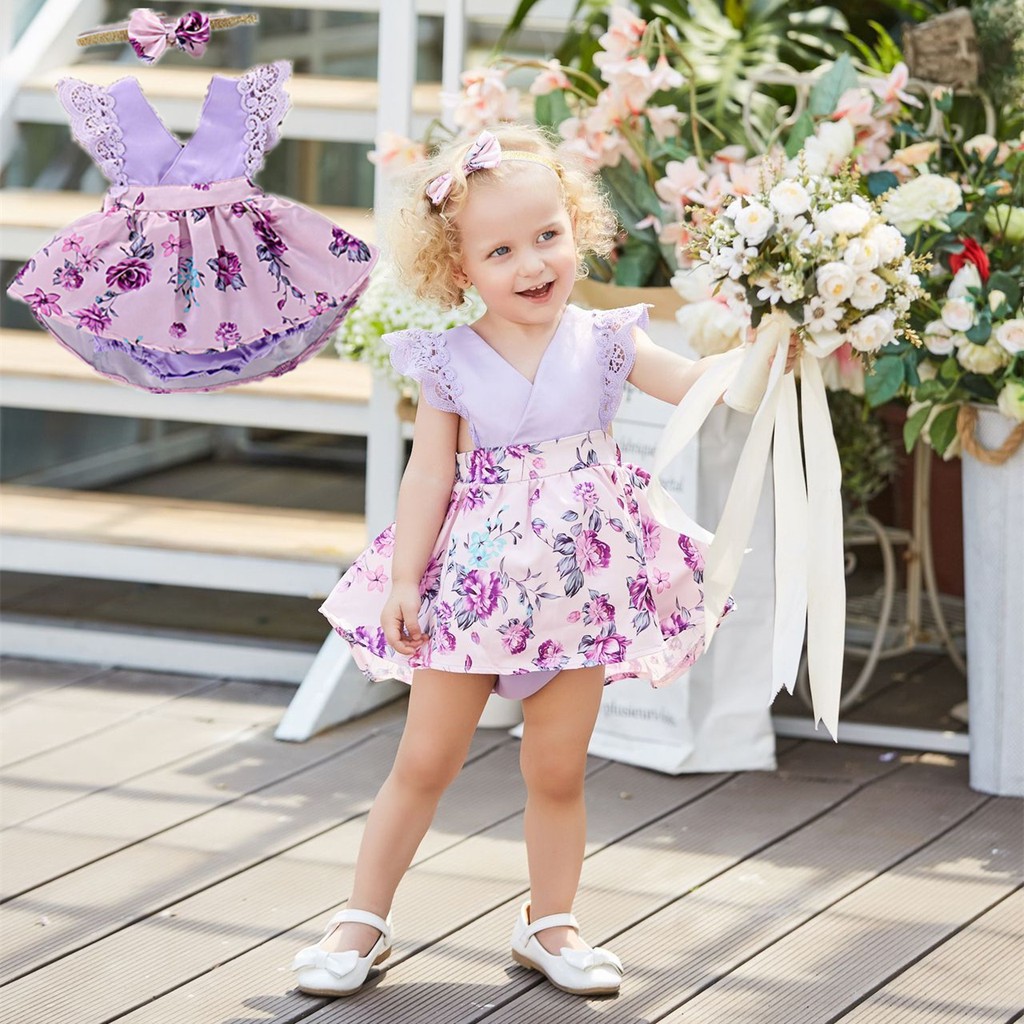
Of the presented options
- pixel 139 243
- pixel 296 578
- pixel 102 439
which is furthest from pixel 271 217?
pixel 102 439

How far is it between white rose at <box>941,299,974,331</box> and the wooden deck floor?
76cm

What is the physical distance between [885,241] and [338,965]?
3.40ft

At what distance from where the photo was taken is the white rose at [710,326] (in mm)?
2367

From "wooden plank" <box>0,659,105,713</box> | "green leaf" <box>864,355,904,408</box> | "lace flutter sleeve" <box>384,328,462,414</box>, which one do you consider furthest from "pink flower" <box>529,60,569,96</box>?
"wooden plank" <box>0,659,105,713</box>

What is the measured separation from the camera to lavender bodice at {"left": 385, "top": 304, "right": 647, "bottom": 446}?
5.94ft

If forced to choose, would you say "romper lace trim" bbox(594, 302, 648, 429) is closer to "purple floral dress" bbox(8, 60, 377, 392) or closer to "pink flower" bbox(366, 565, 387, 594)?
"pink flower" bbox(366, 565, 387, 594)

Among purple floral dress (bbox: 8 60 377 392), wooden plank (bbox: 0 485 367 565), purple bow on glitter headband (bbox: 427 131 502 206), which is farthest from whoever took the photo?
wooden plank (bbox: 0 485 367 565)

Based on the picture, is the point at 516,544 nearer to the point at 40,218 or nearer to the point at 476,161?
the point at 476,161

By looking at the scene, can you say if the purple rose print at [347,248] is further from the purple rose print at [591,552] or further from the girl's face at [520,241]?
the purple rose print at [591,552]

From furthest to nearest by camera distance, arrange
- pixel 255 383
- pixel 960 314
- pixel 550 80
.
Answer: pixel 255 383
pixel 550 80
pixel 960 314

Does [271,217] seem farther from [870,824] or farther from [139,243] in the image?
[870,824]

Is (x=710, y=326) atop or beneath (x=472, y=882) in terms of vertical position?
atop

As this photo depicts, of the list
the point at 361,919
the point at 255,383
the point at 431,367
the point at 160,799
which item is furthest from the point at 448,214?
the point at 255,383

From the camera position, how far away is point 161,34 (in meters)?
1.98
